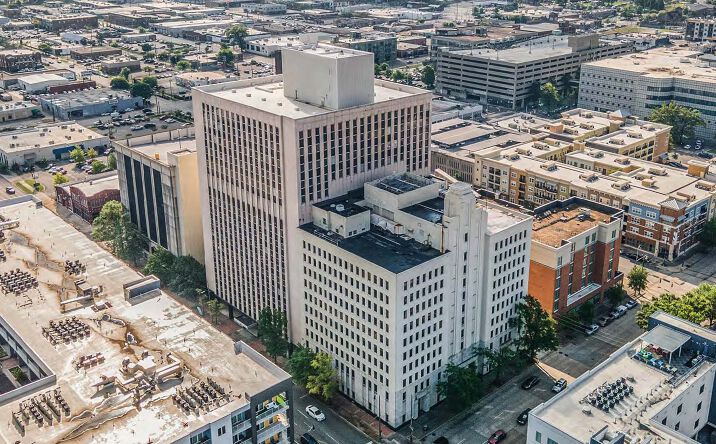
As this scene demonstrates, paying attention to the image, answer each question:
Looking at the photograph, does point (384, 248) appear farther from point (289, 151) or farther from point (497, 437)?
point (497, 437)

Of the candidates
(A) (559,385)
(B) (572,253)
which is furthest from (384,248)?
(B) (572,253)

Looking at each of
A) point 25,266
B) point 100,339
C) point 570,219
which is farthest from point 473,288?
point 25,266

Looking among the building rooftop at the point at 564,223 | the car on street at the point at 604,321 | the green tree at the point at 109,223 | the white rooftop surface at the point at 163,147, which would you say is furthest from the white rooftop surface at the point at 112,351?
the car on street at the point at 604,321

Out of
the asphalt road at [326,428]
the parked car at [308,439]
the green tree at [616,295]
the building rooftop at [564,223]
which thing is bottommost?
the asphalt road at [326,428]

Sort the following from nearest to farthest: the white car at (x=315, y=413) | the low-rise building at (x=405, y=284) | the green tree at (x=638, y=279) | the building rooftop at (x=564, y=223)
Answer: the low-rise building at (x=405, y=284), the white car at (x=315, y=413), the building rooftop at (x=564, y=223), the green tree at (x=638, y=279)

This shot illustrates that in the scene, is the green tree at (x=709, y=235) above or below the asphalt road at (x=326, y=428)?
above

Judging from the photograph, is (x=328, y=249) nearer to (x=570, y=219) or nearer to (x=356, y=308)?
(x=356, y=308)

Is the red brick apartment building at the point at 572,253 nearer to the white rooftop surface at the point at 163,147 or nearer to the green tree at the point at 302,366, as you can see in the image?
the green tree at the point at 302,366
